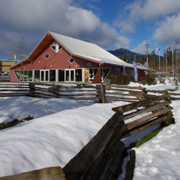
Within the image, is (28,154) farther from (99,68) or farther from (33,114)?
(99,68)

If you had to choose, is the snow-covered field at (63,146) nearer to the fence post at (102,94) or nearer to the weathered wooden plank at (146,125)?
the weathered wooden plank at (146,125)

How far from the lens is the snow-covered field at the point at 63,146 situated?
6.06 ft

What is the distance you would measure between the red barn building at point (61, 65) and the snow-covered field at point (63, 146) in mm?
19621

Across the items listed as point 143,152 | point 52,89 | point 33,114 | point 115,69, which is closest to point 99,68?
point 115,69

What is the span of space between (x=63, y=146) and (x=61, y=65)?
83.8 feet

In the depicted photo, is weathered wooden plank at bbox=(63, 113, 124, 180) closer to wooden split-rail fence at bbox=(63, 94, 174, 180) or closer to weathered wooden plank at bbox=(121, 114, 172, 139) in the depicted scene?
wooden split-rail fence at bbox=(63, 94, 174, 180)

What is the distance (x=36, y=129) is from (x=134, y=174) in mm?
2168

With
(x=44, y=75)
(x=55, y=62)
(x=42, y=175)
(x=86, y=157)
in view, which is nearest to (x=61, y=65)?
(x=55, y=62)

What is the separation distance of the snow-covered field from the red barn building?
19.6m

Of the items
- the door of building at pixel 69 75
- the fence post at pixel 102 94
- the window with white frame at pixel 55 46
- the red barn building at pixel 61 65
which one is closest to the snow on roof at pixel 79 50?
the red barn building at pixel 61 65

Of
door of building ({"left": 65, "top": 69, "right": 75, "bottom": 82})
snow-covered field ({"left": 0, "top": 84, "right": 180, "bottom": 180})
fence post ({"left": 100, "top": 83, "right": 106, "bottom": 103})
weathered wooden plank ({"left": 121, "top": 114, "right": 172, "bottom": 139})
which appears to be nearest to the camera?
snow-covered field ({"left": 0, "top": 84, "right": 180, "bottom": 180})

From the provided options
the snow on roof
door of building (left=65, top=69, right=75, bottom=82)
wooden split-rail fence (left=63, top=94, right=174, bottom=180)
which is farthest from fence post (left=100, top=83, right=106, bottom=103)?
door of building (left=65, top=69, right=75, bottom=82)

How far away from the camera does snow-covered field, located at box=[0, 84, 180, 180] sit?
185 cm

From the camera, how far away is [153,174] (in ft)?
10.1
